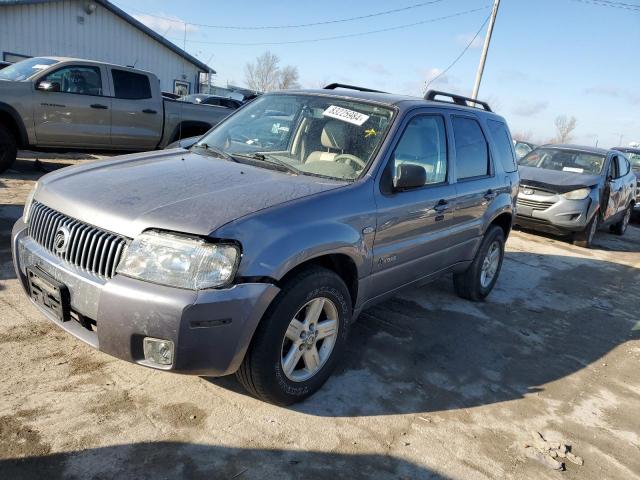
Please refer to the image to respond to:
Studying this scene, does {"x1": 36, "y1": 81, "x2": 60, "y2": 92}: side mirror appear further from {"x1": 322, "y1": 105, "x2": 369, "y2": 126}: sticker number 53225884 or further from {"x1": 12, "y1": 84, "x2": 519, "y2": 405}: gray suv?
{"x1": 322, "y1": 105, "x2": 369, "y2": 126}: sticker number 53225884

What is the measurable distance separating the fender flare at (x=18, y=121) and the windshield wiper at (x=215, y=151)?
5541 mm

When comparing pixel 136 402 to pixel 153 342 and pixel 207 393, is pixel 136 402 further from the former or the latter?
pixel 153 342

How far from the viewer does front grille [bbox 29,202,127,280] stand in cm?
249

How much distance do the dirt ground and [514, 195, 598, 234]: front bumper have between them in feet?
14.8

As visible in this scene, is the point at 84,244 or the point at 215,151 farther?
the point at 215,151

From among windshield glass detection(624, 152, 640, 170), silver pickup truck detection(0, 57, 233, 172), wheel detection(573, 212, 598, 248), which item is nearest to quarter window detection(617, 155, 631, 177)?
wheel detection(573, 212, 598, 248)

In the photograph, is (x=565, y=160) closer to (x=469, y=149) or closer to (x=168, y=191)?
(x=469, y=149)

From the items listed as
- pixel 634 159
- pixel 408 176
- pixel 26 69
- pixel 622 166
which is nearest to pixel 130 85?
pixel 26 69

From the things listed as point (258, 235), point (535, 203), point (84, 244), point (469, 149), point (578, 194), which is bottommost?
point (535, 203)

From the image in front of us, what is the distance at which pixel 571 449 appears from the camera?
9.97 feet

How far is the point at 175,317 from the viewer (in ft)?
7.68

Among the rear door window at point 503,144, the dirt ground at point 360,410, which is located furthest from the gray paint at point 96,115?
the rear door window at point 503,144

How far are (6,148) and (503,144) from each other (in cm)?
740

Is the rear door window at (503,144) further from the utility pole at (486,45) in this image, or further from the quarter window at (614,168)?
the utility pole at (486,45)
